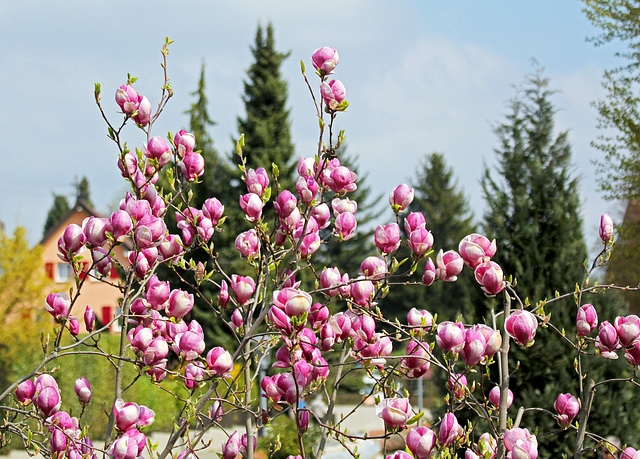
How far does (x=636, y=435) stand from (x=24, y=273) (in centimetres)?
1559

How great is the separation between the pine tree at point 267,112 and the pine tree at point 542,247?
1369cm

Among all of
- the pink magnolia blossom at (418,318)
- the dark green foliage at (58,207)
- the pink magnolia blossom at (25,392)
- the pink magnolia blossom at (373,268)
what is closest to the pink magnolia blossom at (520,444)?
the pink magnolia blossom at (418,318)

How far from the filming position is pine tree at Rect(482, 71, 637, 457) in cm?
469

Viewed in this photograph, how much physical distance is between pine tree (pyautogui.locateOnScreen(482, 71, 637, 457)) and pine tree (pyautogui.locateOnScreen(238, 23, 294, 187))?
1369 cm

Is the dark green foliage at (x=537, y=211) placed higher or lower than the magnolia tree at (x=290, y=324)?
higher

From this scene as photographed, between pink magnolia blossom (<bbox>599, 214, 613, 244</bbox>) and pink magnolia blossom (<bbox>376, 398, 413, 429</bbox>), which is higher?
pink magnolia blossom (<bbox>599, 214, 613, 244</bbox>)

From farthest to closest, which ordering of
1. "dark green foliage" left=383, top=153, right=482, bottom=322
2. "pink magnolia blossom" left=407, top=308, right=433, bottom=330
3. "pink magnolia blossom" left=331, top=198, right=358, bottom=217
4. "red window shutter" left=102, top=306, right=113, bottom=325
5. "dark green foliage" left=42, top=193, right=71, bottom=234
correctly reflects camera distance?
"dark green foliage" left=42, top=193, right=71, bottom=234, "dark green foliage" left=383, top=153, right=482, bottom=322, "red window shutter" left=102, top=306, right=113, bottom=325, "pink magnolia blossom" left=331, top=198, right=358, bottom=217, "pink magnolia blossom" left=407, top=308, right=433, bottom=330

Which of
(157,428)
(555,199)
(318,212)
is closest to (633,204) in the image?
(157,428)

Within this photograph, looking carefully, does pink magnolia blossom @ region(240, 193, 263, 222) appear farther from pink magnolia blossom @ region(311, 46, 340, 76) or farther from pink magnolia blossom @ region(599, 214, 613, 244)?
pink magnolia blossom @ region(599, 214, 613, 244)

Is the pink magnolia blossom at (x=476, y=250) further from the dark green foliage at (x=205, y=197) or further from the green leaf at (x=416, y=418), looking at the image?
the dark green foliage at (x=205, y=197)

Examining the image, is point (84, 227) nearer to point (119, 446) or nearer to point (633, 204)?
point (119, 446)

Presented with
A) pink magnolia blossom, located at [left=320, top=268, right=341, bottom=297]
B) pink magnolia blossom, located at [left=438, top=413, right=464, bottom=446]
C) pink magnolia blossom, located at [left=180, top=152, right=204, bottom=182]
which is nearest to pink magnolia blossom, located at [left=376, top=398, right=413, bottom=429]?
pink magnolia blossom, located at [left=438, top=413, right=464, bottom=446]

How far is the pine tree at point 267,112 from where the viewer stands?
19531mm

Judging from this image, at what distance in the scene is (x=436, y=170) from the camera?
35750 millimetres
